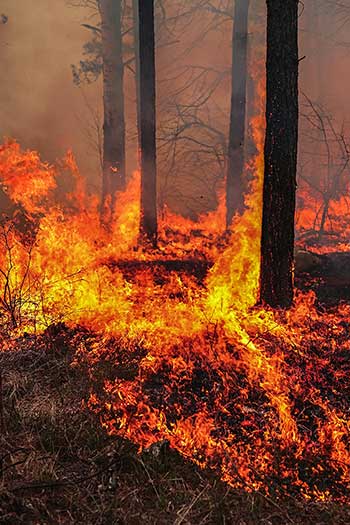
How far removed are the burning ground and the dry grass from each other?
1cm

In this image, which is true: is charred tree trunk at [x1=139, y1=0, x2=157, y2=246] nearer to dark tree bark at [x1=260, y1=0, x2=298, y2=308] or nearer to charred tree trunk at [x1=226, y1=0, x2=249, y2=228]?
charred tree trunk at [x1=226, y1=0, x2=249, y2=228]

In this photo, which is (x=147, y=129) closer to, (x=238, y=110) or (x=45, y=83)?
(x=238, y=110)

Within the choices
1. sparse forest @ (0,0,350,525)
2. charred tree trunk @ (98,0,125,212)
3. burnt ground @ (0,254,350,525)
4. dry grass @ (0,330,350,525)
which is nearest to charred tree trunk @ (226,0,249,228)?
sparse forest @ (0,0,350,525)

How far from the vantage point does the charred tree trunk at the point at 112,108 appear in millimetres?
12984

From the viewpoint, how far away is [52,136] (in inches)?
750

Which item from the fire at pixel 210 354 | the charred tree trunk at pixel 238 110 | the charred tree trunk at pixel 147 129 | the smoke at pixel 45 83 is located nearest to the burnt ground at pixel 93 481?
the fire at pixel 210 354

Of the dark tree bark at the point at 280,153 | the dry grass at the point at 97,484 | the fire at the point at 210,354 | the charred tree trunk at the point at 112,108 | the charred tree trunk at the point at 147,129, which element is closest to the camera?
the dry grass at the point at 97,484

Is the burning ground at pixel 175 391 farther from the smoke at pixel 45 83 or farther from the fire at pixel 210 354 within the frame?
the smoke at pixel 45 83

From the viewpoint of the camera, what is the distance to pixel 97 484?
3.18m

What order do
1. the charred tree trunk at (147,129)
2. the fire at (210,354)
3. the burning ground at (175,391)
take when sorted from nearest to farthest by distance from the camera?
the burning ground at (175,391) < the fire at (210,354) < the charred tree trunk at (147,129)

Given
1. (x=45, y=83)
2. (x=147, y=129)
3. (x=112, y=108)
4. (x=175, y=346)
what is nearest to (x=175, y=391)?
(x=175, y=346)

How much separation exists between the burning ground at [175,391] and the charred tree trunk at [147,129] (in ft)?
8.59

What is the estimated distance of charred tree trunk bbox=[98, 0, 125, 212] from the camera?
1298 cm

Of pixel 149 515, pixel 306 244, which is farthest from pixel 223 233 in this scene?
pixel 149 515
